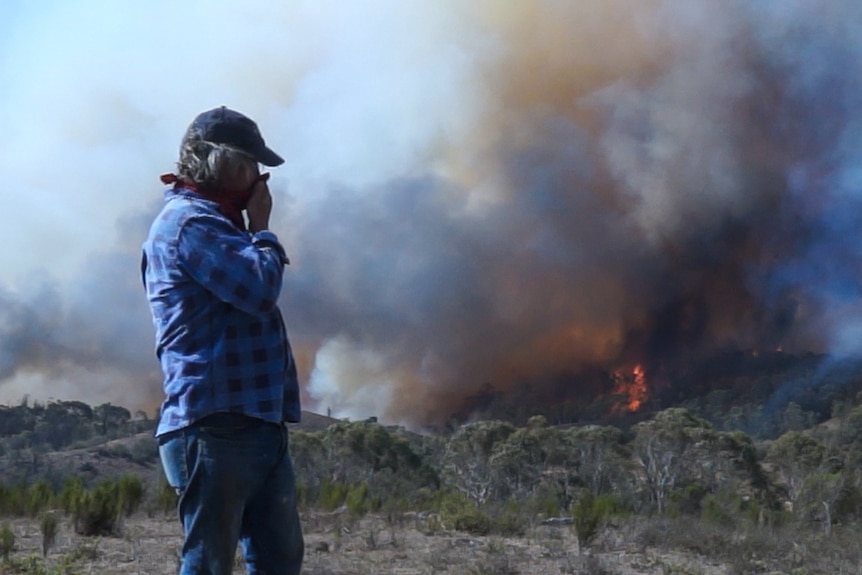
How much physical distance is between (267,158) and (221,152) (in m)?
0.11

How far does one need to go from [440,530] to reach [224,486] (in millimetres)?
6621

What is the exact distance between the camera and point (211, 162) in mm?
2270

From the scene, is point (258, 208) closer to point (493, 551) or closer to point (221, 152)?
point (221, 152)

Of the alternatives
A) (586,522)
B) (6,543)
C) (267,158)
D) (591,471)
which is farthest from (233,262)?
(591,471)

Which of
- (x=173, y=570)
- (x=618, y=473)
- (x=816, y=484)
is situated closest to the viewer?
(x=173, y=570)

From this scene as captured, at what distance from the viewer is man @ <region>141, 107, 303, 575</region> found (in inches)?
83.7

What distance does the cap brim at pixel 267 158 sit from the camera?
231cm

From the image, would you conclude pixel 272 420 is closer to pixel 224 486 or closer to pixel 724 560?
pixel 224 486

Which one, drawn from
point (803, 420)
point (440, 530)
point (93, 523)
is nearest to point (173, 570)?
point (93, 523)

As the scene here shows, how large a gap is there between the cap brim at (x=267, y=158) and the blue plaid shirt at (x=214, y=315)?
162mm

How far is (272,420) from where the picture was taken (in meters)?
2.17

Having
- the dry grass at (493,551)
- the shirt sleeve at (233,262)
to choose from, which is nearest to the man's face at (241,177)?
the shirt sleeve at (233,262)

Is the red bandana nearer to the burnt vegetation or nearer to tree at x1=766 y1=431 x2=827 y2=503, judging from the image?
the burnt vegetation

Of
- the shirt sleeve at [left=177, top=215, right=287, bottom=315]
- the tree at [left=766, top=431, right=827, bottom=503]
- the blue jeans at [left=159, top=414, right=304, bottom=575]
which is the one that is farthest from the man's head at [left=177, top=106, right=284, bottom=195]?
the tree at [left=766, top=431, right=827, bottom=503]
